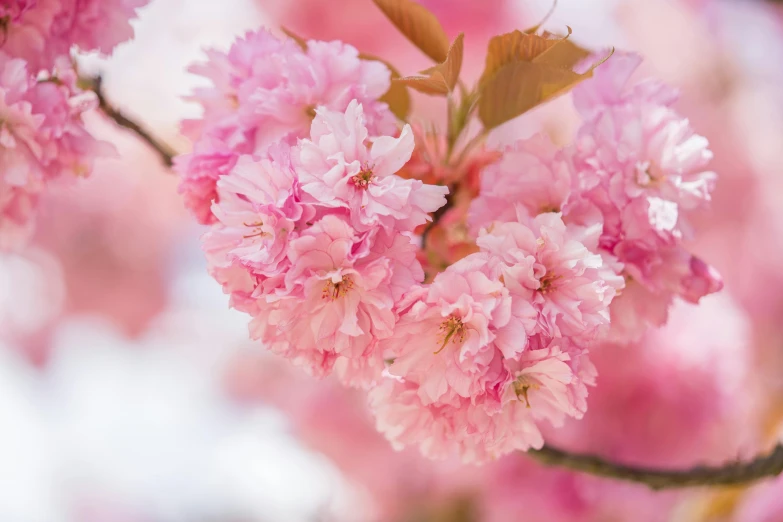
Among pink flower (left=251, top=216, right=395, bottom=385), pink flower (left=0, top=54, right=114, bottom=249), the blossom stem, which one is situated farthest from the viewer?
the blossom stem

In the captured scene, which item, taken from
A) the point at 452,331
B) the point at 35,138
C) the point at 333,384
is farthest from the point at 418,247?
the point at 333,384

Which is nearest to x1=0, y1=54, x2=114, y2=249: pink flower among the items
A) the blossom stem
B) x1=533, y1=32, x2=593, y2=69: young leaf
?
x1=533, y1=32, x2=593, y2=69: young leaf

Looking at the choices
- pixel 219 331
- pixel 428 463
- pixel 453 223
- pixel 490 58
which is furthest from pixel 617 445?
pixel 219 331

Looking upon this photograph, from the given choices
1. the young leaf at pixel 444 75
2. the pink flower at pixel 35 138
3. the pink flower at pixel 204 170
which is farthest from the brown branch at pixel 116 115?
the young leaf at pixel 444 75

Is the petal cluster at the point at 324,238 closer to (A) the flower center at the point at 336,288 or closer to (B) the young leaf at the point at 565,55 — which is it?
(A) the flower center at the point at 336,288

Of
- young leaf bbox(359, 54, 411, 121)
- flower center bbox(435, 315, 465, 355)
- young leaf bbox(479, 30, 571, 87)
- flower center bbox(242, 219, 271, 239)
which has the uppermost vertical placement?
young leaf bbox(479, 30, 571, 87)

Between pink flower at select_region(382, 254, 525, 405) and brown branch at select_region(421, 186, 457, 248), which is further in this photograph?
brown branch at select_region(421, 186, 457, 248)

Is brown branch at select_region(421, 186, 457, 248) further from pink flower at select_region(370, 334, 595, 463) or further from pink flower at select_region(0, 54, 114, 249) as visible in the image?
pink flower at select_region(0, 54, 114, 249)

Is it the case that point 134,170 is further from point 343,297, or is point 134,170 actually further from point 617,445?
point 343,297
